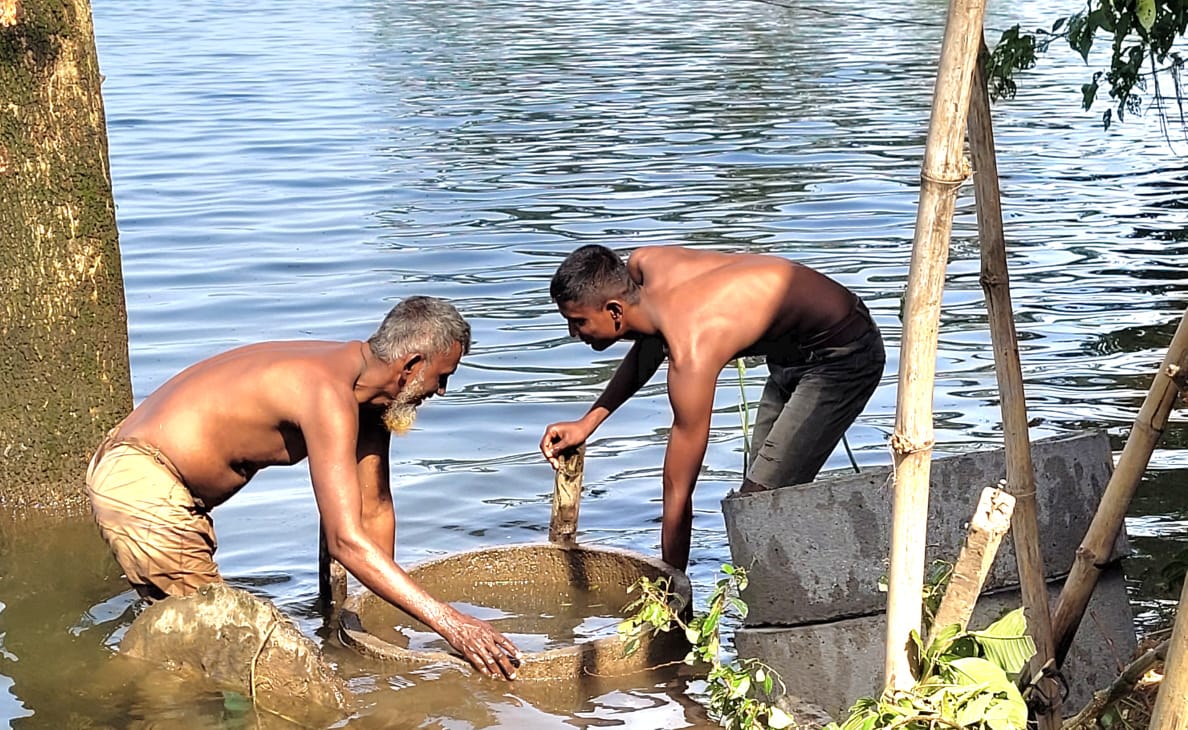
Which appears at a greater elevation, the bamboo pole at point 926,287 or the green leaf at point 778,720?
the bamboo pole at point 926,287

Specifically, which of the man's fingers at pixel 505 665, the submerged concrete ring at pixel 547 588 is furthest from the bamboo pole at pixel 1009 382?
the man's fingers at pixel 505 665

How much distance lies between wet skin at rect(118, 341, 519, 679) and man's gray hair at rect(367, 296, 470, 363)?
0.03 m

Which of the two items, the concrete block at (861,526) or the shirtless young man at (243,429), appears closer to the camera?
the concrete block at (861,526)

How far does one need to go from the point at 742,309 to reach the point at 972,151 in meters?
2.05

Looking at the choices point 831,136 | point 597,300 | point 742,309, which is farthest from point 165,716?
point 831,136

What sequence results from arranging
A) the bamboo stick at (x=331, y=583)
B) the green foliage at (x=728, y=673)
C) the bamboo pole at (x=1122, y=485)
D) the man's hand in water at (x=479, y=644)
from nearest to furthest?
the bamboo pole at (x=1122, y=485) → the green foliage at (x=728, y=673) → the man's hand in water at (x=479, y=644) → the bamboo stick at (x=331, y=583)

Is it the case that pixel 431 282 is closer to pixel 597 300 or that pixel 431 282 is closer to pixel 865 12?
pixel 597 300

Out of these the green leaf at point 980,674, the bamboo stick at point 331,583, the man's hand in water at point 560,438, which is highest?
the green leaf at point 980,674

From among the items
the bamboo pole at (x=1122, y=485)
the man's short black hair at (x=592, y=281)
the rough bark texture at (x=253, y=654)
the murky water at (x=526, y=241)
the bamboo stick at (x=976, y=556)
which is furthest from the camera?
the murky water at (x=526, y=241)

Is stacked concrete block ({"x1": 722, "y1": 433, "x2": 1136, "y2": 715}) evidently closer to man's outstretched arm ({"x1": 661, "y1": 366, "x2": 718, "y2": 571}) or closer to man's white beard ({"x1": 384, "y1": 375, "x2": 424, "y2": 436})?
man's outstretched arm ({"x1": 661, "y1": 366, "x2": 718, "y2": 571})

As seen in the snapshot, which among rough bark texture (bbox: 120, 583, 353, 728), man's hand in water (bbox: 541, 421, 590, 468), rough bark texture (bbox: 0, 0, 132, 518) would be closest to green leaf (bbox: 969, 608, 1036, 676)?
rough bark texture (bbox: 120, 583, 353, 728)

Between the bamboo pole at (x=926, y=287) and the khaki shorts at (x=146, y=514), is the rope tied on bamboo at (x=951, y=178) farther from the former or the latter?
the khaki shorts at (x=146, y=514)

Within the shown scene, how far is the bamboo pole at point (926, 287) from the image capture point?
295 cm

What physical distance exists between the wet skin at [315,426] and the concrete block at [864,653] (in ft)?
2.96
